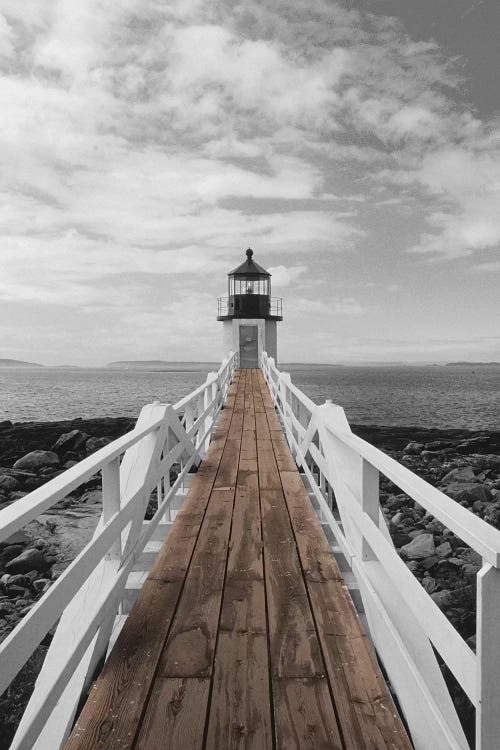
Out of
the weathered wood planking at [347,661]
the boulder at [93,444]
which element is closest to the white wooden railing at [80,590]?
the weathered wood planking at [347,661]

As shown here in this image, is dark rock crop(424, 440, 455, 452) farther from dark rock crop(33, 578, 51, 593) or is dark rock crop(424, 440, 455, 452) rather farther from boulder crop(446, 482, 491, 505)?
dark rock crop(33, 578, 51, 593)

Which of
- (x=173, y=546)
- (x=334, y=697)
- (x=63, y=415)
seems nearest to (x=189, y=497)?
(x=173, y=546)

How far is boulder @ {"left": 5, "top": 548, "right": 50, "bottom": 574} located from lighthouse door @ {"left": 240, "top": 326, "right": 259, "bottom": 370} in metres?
17.2

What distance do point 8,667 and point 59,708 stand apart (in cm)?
81

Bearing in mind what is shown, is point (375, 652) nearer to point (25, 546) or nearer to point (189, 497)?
point (189, 497)

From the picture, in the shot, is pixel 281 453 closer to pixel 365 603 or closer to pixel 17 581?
pixel 17 581

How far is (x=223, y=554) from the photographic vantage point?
3.30 meters

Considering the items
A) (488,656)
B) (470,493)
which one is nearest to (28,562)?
(488,656)

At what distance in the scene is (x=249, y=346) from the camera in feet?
79.7

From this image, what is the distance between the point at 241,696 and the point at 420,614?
2.85 feet

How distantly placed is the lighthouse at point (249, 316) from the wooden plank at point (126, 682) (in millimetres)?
20867

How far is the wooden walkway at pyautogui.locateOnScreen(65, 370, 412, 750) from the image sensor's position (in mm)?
1745

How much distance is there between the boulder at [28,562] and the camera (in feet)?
22.4

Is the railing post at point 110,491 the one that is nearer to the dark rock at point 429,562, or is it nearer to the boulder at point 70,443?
the dark rock at point 429,562
